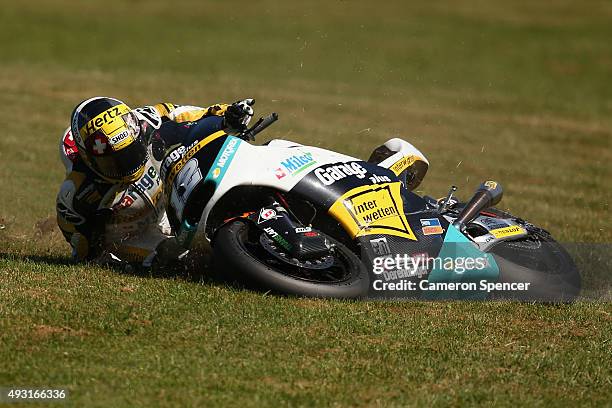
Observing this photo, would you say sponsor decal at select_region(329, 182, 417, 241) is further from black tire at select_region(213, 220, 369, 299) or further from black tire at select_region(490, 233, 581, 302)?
black tire at select_region(490, 233, 581, 302)

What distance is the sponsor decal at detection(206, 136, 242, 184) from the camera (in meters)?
8.34

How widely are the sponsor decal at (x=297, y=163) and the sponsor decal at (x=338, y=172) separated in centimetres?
10

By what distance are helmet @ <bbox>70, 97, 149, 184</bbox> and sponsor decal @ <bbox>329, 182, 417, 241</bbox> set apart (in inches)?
69.8

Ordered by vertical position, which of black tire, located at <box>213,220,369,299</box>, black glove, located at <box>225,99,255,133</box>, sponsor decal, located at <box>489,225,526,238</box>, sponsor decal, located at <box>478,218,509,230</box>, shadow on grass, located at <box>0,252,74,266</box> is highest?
black glove, located at <box>225,99,255,133</box>

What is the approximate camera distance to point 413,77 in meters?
31.0

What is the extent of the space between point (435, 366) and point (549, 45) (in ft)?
115

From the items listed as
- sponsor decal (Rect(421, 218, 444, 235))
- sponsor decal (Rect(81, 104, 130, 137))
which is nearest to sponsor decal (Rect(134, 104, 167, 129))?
sponsor decal (Rect(81, 104, 130, 137))

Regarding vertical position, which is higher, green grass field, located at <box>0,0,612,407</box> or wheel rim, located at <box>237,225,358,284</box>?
wheel rim, located at <box>237,225,358,284</box>

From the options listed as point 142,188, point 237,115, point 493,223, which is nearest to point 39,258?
point 142,188

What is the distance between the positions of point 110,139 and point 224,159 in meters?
0.98

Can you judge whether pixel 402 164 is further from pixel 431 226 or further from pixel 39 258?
pixel 39 258

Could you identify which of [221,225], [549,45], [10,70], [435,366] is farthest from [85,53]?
[435,366]

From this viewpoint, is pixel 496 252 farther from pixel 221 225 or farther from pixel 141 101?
pixel 141 101

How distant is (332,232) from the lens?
27.2 ft
